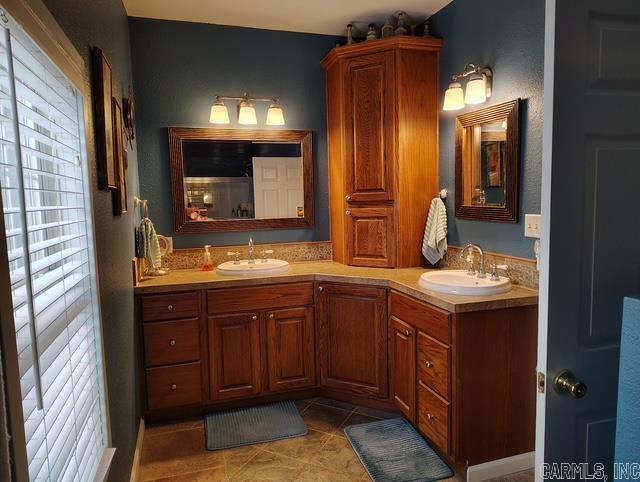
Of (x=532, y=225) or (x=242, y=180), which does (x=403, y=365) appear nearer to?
(x=532, y=225)

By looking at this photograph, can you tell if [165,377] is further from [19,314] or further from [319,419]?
[19,314]

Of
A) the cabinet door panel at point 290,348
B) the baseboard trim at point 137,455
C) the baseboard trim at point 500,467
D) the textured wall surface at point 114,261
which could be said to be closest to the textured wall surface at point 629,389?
the baseboard trim at point 500,467

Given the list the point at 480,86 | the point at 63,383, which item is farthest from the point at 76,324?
the point at 480,86

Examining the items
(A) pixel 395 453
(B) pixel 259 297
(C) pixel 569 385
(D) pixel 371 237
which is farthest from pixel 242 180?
(C) pixel 569 385

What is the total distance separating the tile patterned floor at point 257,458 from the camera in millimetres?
2199

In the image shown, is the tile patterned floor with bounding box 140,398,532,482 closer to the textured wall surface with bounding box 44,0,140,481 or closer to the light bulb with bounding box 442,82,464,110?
the textured wall surface with bounding box 44,0,140,481

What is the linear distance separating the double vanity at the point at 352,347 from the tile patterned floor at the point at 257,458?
20 centimetres

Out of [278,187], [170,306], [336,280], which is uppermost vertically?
[278,187]

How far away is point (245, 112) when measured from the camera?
9.93 feet

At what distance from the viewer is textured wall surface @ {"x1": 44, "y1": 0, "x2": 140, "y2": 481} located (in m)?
1.45

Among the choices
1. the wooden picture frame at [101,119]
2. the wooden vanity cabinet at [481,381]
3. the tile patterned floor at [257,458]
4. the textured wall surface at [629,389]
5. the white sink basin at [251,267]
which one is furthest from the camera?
the white sink basin at [251,267]

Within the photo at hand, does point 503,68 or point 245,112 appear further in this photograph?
point 245,112

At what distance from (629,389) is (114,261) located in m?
1.78

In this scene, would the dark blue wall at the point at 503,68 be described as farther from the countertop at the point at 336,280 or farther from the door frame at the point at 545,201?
the door frame at the point at 545,201
